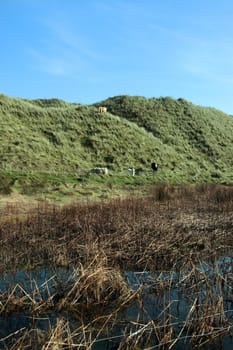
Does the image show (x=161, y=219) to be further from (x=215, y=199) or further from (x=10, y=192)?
(x=10, y=192)

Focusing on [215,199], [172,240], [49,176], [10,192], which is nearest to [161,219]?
[172,240]

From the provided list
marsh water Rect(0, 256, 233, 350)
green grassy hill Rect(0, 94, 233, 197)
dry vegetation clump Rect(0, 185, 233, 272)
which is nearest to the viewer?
marsh water Rect(0, 256, 233, 350)

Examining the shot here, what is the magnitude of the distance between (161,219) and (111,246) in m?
3.20

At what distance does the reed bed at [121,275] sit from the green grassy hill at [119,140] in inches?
537

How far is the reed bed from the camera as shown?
623cm

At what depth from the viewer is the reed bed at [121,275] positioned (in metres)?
6.23

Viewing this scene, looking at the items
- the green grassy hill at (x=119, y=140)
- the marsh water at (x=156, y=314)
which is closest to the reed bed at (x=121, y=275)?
the marsh water at (x=156, y=314)

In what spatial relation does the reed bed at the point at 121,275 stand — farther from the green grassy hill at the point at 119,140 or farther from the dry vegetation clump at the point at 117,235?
the green grassy hill at the point at 119,140

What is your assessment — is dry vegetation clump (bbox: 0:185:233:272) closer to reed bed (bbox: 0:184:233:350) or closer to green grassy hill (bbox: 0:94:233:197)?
reed bed (bbox: 0:184:233:350)

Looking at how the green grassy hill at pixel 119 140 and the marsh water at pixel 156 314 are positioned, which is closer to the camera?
the marsh water at pixel 156 314

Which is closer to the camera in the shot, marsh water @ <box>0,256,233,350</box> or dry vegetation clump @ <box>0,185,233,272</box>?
marsh water @ <box>0,256,233,350</box>

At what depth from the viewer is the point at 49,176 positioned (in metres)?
27.0

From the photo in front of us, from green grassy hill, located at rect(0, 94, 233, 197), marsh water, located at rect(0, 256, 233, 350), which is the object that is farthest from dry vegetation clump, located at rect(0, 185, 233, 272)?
green grassy hill, located at rect(0, 94, 233, 197)

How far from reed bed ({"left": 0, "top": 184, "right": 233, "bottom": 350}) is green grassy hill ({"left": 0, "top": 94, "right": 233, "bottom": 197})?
1365 centimetres
